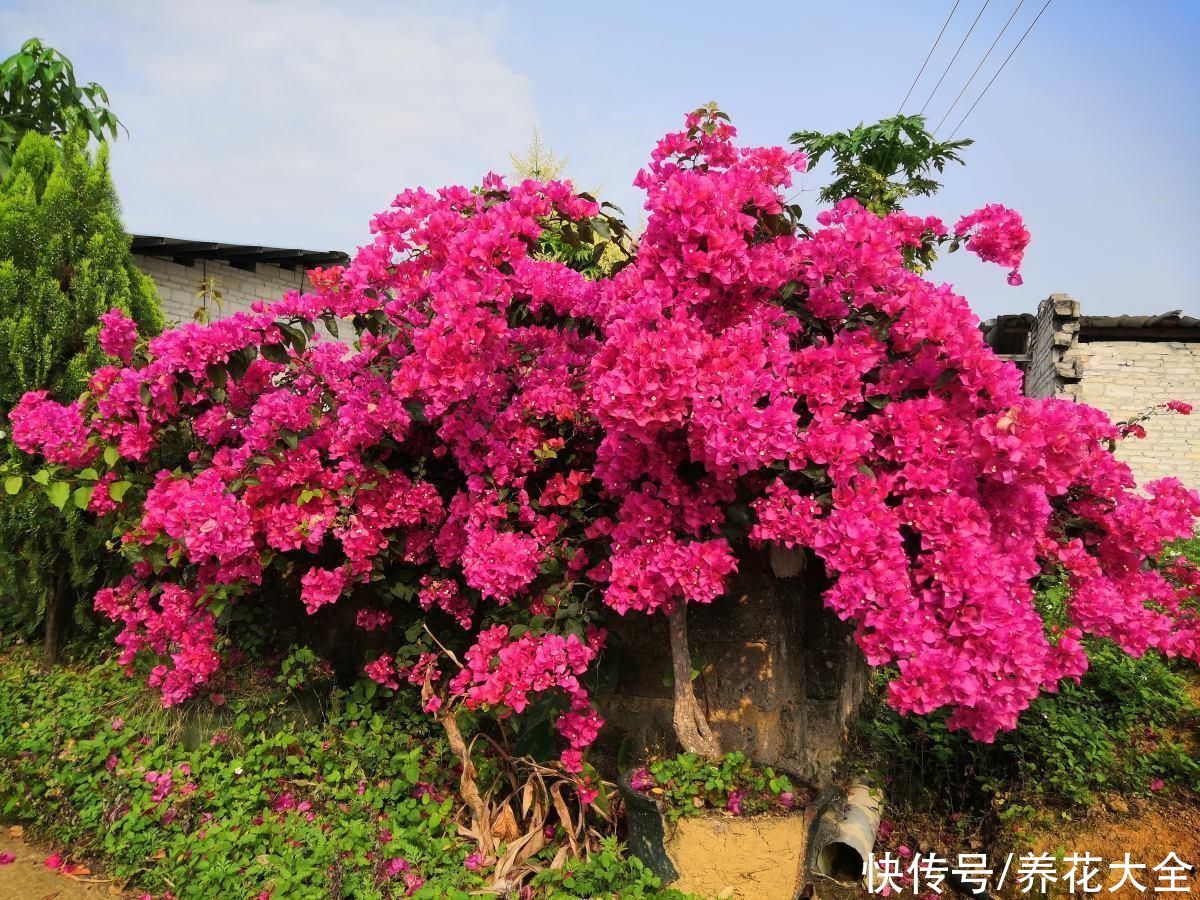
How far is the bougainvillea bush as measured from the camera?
2.21 metres

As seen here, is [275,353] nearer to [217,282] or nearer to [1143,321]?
[217,282]

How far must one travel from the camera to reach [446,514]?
325 cm

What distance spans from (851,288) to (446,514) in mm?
1857

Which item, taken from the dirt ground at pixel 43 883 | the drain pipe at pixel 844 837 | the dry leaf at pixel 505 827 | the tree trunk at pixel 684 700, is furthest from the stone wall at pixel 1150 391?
the dirt ground at pixel 43 883

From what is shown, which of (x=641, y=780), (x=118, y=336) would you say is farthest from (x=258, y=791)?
(x=118, y=336)

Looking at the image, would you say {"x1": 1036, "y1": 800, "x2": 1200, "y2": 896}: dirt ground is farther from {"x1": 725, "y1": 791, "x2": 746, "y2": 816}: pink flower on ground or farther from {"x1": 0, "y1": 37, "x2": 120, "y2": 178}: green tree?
{"x1": 0, "y1": 37, "x2": 120, "y2": 178}: green tree

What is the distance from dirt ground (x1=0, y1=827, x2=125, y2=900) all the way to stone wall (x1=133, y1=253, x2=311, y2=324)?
6368 mm

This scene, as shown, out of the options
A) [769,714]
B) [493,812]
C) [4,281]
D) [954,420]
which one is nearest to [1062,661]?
[954,420]

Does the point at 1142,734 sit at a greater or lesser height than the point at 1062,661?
lesser

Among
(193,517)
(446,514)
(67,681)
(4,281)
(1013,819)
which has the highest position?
(4,281)

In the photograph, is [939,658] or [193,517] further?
[193,517]

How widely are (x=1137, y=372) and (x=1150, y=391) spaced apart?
270 mm

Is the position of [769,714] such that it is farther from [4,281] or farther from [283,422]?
[4,281]

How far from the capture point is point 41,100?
6.32 meters
